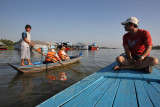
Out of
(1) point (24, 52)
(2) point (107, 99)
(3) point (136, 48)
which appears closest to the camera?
(2) point (107, 99)

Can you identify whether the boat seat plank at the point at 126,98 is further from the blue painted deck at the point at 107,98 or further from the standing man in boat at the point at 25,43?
the standing man in boat at the point at 25,43

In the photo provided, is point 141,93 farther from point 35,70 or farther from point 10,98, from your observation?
point 35,70

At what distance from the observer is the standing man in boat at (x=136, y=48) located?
2.73m

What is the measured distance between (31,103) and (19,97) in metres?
0.66

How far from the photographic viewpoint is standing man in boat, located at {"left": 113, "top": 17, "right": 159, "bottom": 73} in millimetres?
2730

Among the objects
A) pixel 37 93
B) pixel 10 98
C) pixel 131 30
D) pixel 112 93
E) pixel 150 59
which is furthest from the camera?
pixel 37 93

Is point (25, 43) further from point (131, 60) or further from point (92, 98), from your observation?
point (92, 98)

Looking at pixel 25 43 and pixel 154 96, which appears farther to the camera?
pixel 25 43

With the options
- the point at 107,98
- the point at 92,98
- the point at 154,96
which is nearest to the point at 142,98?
the point at 154,96

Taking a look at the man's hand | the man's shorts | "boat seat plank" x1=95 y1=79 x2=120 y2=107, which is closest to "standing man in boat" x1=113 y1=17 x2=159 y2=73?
the man's hand

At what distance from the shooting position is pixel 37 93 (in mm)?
3662

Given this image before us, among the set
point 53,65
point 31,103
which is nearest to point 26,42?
point 53,65

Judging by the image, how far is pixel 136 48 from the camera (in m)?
3.12

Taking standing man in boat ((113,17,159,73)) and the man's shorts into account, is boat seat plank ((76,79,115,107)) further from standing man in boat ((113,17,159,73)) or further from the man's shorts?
the man's shorts
